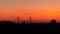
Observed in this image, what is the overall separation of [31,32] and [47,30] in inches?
124

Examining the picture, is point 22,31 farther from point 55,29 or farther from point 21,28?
point 55,29

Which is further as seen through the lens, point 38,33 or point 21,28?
point 21,28

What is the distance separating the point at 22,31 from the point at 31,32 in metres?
1.63

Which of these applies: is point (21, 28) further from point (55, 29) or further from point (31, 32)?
point (55, 29)

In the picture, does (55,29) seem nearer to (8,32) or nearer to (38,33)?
(38,33)

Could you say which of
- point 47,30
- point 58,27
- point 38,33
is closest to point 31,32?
point 38,33

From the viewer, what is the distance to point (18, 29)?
2830cm

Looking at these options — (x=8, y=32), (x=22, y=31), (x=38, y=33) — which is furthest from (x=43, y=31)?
(x=8, y=32)

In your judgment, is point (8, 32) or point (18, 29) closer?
point (8, 32)

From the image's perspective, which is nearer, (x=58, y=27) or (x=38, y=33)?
(x=38, y=33)

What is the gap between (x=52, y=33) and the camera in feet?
87.3

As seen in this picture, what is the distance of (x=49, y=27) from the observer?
96.9ft

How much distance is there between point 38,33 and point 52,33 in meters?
2.53

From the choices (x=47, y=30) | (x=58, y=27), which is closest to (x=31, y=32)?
(x=47, y=30)
